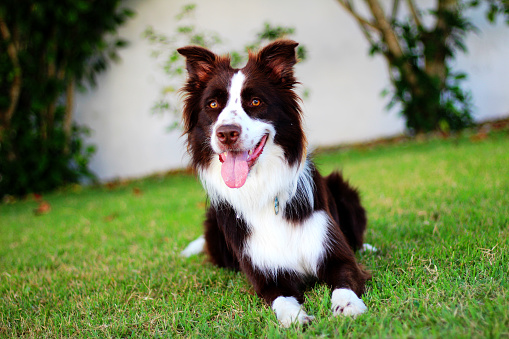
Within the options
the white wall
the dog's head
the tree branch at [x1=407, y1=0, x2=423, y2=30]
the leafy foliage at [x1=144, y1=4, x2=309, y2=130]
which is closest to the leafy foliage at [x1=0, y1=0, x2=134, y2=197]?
the white wall

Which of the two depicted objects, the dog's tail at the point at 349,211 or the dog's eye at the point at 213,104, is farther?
the dog's tail at the point at 349,211

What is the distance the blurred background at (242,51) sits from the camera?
898cm

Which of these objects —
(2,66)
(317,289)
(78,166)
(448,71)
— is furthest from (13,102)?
(448,71)

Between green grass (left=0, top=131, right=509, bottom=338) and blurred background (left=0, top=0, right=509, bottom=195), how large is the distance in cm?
398

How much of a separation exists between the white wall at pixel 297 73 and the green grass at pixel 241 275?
4.22 m

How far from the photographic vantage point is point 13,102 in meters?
8.25

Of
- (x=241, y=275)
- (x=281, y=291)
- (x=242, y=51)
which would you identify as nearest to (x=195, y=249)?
(x=241, y=275)

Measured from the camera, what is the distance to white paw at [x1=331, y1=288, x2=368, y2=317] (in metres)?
1.97

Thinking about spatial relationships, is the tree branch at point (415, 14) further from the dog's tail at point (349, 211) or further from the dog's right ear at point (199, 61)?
the dog's right ear at point (199, 61)

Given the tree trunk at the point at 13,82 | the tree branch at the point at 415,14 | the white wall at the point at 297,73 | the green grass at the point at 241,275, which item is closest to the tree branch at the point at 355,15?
the tree branch at the point at 415,14

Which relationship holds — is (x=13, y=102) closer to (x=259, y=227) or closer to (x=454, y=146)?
(x=259, y=227)

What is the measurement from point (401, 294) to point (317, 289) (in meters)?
0.48

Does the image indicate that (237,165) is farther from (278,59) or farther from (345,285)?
(345,285)

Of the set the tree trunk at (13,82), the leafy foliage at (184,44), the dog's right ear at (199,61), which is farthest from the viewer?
the tree trunk at (13,82)
